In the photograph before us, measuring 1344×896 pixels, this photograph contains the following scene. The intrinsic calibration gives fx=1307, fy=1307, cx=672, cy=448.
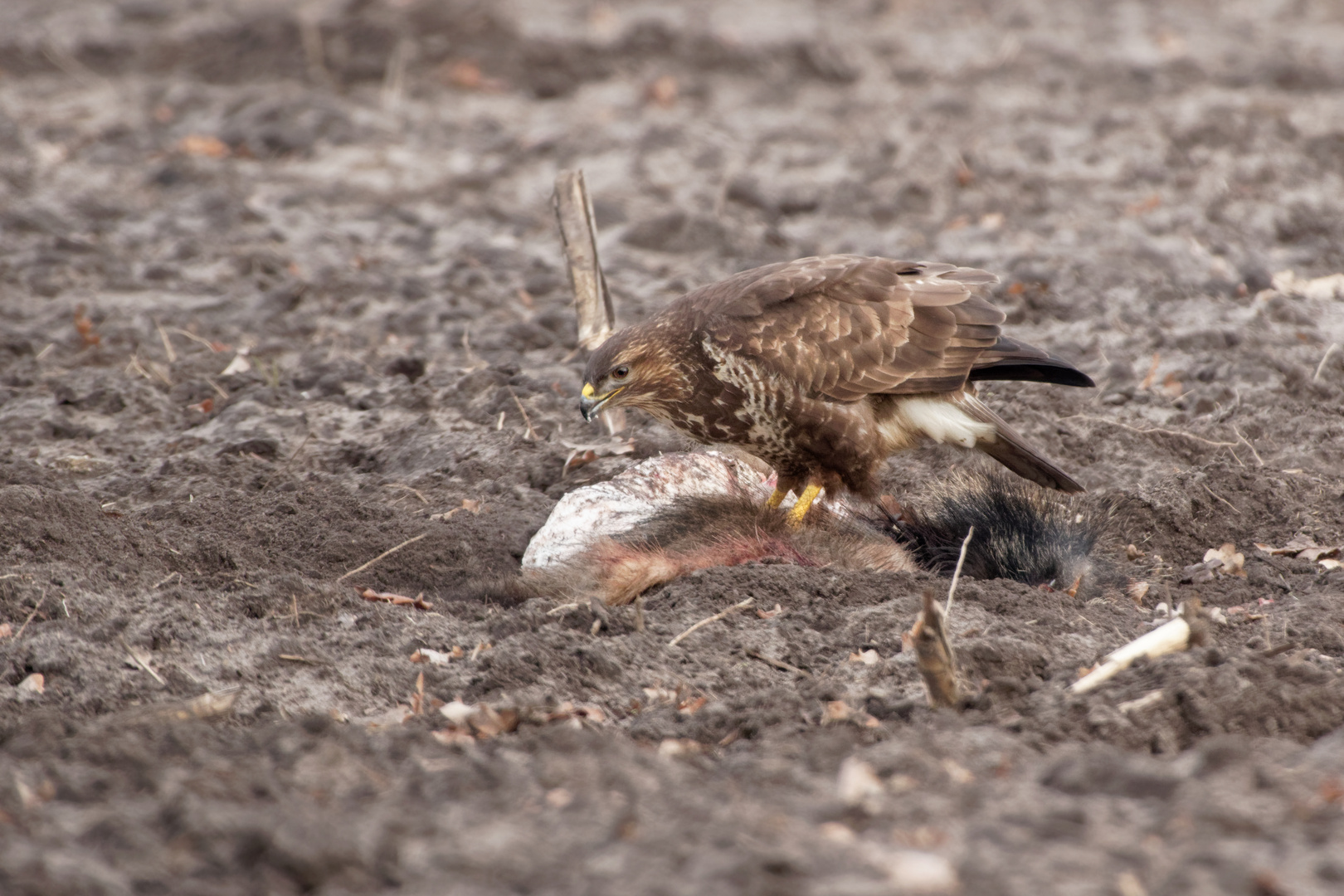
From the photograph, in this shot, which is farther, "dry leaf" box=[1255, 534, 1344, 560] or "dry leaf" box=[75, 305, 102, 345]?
"dry leaf" box=[75, 305, 102, 345]

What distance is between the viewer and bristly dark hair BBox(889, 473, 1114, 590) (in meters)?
4.58

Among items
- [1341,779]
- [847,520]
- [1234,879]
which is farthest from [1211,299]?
[1234,879]

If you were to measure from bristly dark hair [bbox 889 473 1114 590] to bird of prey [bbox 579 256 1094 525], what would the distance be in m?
0.17

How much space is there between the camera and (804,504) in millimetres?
5062

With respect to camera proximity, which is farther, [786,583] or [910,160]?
[910,160]

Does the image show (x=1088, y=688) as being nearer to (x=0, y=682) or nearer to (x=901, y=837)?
(x=901, y=837)

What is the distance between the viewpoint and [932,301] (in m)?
5.05

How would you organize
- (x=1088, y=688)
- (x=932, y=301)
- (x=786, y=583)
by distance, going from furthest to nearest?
(x=932, y=301)
(x=786, y=583)
(x=1088, y=688)

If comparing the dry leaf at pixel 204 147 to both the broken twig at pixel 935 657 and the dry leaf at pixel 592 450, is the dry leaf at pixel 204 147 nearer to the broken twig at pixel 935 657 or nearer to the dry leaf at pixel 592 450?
the dry leaf at pixel 592 450

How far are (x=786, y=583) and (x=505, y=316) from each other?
10.6 feet

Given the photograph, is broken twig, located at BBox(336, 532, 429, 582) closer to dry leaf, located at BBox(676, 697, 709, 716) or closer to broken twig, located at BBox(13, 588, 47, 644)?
broken twig, located at BBox(13, 588, 47, 644)

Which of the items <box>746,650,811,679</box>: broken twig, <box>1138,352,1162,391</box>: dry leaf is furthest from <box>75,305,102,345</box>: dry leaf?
<box>1138,352,1162,391</box>: dry leaf

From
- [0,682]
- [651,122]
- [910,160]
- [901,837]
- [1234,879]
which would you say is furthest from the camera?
[651,122]

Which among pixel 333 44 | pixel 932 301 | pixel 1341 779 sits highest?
pixel 333 44
